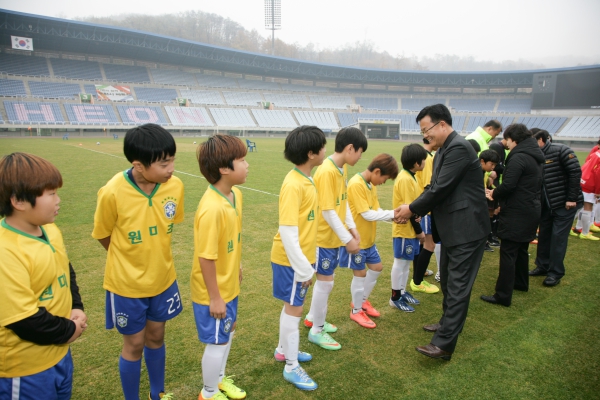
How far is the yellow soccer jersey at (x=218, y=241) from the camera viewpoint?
7.68ft

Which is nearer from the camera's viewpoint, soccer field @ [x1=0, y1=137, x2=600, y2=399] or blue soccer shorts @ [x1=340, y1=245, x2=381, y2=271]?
soccer field @ [x1=0, y1=137, x2=600, y2=399]

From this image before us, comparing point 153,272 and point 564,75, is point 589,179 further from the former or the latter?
point 564,75

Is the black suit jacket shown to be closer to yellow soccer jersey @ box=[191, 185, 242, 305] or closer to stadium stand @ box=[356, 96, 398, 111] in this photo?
yellow soccer jersey @ box=[191, 185, 242, 305]

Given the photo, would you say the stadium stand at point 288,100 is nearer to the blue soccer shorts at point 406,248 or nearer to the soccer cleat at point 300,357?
the blue soccer shorts at point 406,248

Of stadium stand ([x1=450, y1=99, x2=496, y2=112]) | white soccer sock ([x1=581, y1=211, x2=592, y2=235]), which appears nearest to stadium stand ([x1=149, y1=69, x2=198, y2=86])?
stadium stand ([x1=450, y1=99, x2=496, y2=112])

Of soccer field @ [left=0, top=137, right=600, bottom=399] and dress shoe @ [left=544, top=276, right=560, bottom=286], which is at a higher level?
soccer field @ [left=0, top=137, right=600, bottom=399]

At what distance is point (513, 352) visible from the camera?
11.8ft

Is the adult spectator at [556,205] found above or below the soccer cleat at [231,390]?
above

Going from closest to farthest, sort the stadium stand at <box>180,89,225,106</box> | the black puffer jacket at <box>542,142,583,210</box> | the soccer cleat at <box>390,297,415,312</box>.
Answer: the soccer cleat at <box>390,297,415,312</box>, the black puffer jacket at <box>542,142,583,210</box>, the stadium stand at <box>180,89,225,106</box>

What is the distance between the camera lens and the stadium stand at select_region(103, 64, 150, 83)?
50.7 meters

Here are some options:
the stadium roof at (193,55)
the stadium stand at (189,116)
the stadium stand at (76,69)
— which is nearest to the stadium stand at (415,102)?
the stadium roof at (193,55)

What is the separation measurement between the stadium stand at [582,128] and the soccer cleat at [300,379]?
2164 inches

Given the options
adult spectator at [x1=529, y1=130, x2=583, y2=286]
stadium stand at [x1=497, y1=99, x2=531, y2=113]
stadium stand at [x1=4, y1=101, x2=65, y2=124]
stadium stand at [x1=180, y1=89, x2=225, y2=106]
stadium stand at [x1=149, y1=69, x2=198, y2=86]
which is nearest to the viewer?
adult spectator at [x1=529, y1=130, x2=583, y2=286]

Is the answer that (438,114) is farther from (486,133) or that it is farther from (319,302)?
(486,133)
